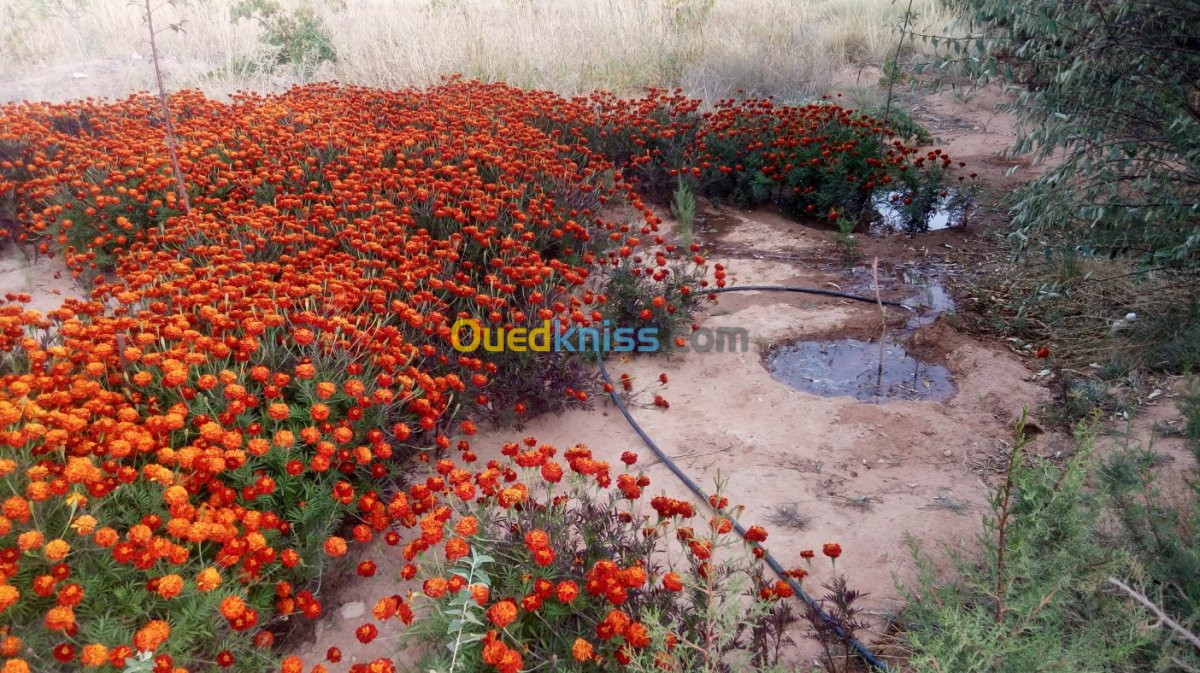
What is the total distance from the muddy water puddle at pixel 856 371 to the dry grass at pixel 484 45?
6.34m

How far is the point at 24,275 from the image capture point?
5.33 metres

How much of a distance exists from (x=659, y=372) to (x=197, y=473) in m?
2.68

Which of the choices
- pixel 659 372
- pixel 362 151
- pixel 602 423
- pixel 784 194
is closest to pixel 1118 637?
pixel 602 423

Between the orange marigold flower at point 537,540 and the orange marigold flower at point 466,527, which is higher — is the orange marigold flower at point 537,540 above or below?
below

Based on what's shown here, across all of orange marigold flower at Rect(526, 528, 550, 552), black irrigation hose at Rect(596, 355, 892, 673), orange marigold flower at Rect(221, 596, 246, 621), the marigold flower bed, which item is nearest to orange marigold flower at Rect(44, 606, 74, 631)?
the marigold flower bed

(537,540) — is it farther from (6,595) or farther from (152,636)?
(6,595)

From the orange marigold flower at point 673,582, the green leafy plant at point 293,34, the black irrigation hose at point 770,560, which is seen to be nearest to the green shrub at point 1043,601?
the black irrigation hose at point 770,560

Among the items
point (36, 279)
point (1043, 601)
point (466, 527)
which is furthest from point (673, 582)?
point (36, 279)

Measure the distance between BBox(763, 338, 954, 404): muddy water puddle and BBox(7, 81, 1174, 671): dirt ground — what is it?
8 centimetres

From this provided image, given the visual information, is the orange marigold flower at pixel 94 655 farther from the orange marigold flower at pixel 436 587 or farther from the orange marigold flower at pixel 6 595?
the orange marigold flower at pixel 436 587

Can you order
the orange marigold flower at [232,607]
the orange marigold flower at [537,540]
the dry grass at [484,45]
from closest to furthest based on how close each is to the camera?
the orange marigold flower at [232,607] → the orange marigold flower at [537,540] → the dry grass at [484,45]

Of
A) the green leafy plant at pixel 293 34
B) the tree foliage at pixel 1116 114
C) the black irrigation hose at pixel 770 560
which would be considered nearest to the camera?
the black irrigation hose at pixel 770 560

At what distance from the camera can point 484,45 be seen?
34.3 feet

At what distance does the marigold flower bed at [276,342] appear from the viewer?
216 centimetres
